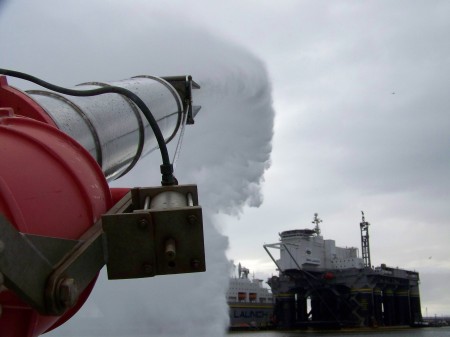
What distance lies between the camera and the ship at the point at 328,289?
261ft

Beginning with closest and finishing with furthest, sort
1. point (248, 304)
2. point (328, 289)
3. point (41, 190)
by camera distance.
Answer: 1. point (41, 190)
2. point (328, 289)
3. point (248, 304)

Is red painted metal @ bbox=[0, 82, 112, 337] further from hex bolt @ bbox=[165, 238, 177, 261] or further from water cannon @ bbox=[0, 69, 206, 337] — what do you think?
hex bolt @ bbox=[165, 238, 177, 261]

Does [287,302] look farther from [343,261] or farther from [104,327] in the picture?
[104,327]

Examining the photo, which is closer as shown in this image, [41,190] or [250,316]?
[41,190]

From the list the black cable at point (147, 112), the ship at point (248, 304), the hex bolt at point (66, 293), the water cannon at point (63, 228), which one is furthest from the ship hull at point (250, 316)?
the hex bolt at point (66, 293)

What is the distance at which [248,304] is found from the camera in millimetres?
91938

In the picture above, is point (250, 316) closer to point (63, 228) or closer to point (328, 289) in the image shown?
point (328, 289)

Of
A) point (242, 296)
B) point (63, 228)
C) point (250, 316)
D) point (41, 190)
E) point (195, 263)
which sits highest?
point (41, 190)

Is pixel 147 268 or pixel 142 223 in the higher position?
pixel 142 223

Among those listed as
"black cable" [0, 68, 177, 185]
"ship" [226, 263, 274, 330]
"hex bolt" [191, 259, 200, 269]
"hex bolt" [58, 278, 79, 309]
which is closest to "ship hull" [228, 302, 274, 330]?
"ship" [226, 263, 274, 330]

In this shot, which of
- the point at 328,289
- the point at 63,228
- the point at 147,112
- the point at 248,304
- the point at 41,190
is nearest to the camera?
the point at 41,190

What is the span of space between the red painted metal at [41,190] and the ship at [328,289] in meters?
80.0

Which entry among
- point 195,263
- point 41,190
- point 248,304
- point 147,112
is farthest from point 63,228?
point 248,304

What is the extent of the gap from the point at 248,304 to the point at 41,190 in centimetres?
9261
